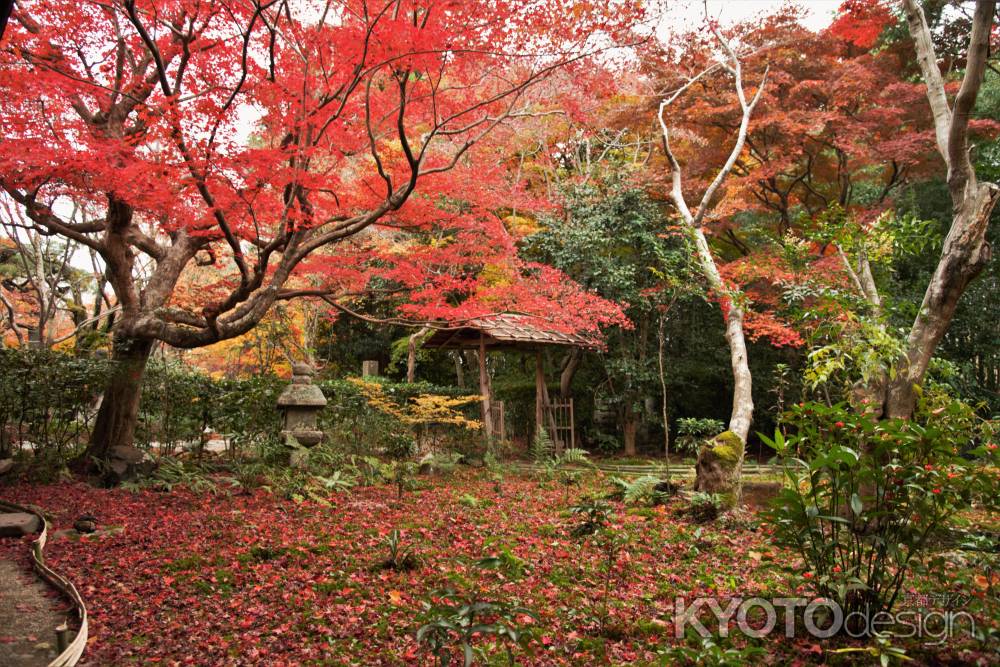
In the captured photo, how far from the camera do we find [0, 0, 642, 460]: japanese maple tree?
5645mm

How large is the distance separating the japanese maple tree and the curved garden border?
2.62m

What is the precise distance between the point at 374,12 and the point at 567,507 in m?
5.06

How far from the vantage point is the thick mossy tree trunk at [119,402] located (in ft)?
23.7

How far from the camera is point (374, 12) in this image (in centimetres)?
568

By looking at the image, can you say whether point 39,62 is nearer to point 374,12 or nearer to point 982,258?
point 374,12

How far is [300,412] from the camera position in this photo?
8133mm

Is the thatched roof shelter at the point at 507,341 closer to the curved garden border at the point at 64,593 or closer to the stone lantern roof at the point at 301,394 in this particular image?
the stone lantern roof at the point at 301,394

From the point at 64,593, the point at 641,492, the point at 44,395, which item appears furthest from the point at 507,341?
the point at 64,593

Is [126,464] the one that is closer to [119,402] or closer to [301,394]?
[119,402]

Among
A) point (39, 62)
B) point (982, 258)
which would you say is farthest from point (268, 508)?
point (982, 258)

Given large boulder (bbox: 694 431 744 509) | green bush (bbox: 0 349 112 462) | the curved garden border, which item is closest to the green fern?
large boulder (bbox: 694 431 744 509)

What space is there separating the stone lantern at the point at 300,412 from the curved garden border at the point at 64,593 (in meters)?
2.97

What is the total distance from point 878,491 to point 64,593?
4286mm

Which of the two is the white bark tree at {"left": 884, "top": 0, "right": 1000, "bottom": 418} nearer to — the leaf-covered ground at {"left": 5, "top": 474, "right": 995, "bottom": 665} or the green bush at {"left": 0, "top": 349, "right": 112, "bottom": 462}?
the leaf-covered ground at {"left": 5, "top": 474, "right": 995, "bottom": 665}
